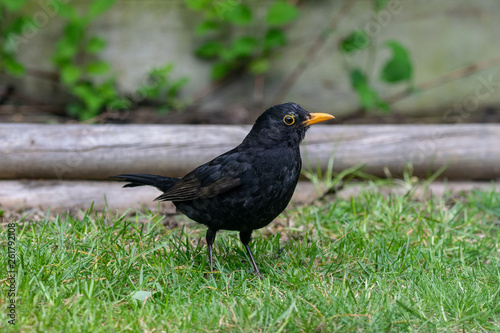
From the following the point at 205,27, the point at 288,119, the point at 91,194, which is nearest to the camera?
the point at 288,119

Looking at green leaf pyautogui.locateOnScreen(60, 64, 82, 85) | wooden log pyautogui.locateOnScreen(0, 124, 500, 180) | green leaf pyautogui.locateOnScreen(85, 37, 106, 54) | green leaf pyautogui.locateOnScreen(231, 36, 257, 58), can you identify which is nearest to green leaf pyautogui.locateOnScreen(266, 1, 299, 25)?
green leaf pyautogui.locateOnScreen(231, 36, 257, 58)

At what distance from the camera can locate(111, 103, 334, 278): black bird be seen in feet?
9.75

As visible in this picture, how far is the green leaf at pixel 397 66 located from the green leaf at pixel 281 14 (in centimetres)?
101

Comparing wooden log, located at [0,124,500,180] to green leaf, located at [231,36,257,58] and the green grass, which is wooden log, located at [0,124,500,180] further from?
green leaf, located at [231,36,257,58]

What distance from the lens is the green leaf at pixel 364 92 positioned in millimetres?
5465

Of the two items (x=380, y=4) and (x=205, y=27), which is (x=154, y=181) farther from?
(x=380, y=4)

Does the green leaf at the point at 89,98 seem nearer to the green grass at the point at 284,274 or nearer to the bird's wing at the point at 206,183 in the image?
the green grass at the point at 284,274

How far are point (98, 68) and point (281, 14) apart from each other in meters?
1.95

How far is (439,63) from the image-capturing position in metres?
6.05

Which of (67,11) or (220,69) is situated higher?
(67,11)

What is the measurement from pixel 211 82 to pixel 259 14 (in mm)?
899

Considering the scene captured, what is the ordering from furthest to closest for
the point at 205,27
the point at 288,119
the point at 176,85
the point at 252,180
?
the point at 176,85, the point at 205,27, the point at 288,119, the point at 252,180

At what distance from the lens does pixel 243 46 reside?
5730 mm

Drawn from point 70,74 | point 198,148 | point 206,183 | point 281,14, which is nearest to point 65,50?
point 70,74
